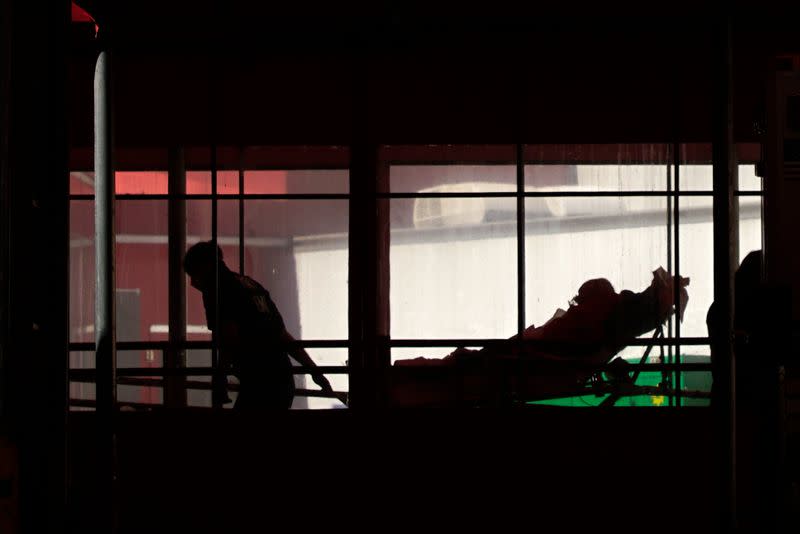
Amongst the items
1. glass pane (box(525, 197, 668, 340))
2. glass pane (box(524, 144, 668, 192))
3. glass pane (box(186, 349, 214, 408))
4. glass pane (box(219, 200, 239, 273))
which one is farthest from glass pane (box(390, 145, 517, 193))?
glass pane (box(186, 349, 214, 408))

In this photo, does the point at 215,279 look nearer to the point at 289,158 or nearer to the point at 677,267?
the point at 289,158

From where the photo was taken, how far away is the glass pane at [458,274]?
7621mm

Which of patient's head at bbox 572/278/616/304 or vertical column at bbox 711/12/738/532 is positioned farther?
patient's head at bbox 572/278/616/304

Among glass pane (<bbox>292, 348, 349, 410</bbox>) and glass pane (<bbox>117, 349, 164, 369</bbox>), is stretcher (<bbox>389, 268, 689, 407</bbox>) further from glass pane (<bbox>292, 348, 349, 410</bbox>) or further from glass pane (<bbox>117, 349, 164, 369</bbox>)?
glass pane (<bbox>117, 349, 164, 369</bbox>)

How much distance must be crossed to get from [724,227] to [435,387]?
3.38m

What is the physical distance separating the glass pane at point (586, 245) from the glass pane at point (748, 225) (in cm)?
55

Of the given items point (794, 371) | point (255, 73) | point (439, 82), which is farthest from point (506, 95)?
point (794, 371)

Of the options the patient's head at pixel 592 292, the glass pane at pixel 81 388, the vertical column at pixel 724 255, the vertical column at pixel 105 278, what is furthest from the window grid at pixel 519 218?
the vertical column at pixel 724 255

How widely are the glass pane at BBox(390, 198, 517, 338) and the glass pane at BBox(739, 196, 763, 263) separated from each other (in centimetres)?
164

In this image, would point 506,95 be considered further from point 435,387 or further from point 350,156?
point 435,387

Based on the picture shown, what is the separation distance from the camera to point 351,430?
744 cm

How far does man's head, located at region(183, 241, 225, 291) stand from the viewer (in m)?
7.56

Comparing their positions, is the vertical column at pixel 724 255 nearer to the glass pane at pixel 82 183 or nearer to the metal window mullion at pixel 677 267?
the metal window mullion at pixel 677 267

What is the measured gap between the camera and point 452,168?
7.61 metres
